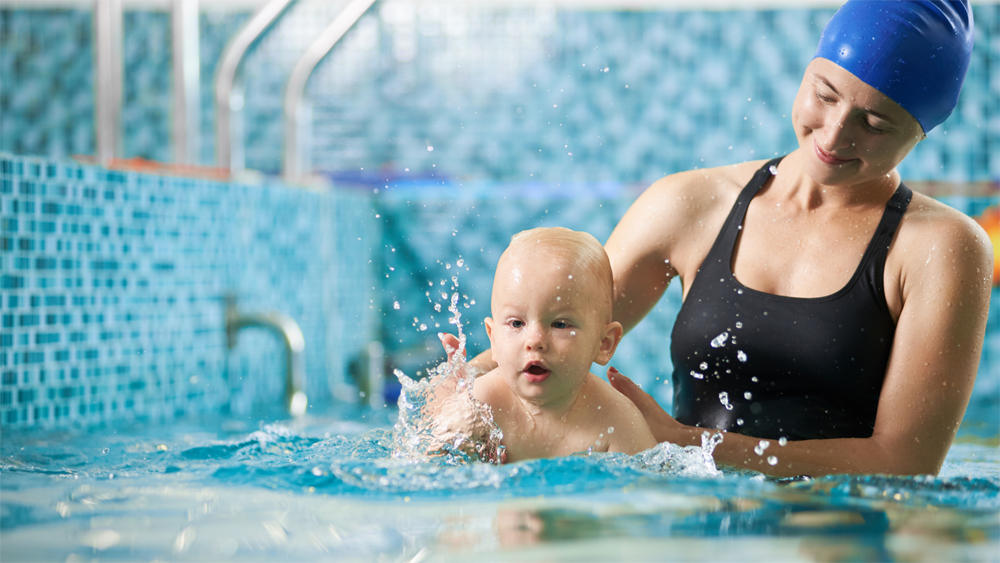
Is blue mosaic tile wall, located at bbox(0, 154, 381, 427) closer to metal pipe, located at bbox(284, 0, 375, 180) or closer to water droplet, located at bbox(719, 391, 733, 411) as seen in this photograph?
metal pipe, located at bbox(284, 0, 375, 180)

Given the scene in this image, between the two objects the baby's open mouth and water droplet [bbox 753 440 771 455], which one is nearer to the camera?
the baby's open mouth

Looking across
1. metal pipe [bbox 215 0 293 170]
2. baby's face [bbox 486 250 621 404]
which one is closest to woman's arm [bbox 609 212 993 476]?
baby's face [bbox 486 250 621 404]

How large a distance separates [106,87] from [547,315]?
7.36 feet

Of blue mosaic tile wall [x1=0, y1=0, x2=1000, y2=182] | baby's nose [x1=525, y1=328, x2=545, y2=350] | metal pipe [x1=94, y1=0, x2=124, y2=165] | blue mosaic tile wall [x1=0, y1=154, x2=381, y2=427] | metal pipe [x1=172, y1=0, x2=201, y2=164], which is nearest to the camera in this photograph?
baby's nose [x1=525, y1=328, x2=545, y2=350]

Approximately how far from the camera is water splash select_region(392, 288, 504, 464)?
1.84 metres

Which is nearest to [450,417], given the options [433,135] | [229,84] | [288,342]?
[288,342]

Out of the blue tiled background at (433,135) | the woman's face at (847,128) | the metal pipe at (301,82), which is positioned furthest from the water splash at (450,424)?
the metal pipe at (301,82)

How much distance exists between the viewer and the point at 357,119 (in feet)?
22.2

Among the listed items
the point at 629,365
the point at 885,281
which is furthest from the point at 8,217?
the point at 629,365

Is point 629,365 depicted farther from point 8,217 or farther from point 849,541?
point 849,541

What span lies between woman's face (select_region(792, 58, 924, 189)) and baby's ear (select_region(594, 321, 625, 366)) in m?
0.55

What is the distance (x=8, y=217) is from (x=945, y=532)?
106 inches

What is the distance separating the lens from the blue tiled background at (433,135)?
4609 millimetres

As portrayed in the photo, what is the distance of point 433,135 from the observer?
22.3 ft
